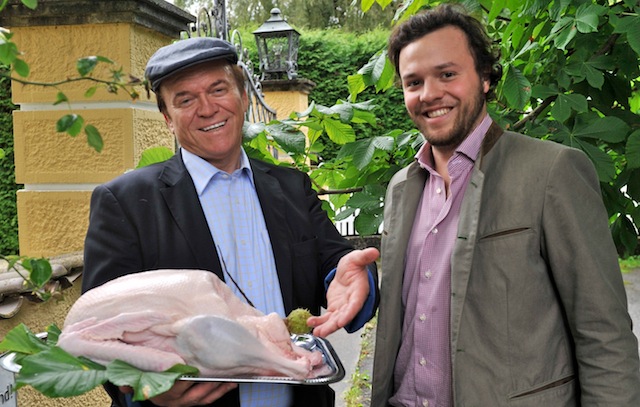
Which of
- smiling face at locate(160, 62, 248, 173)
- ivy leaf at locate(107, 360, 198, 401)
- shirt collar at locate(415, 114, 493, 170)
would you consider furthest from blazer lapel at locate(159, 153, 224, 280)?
shirt collar at locate(415, 114, 493, 170)

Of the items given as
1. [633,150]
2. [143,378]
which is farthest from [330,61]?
[143,378]

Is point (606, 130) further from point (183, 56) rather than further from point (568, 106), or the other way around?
point (183, 56)

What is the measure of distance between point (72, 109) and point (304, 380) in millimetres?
2735

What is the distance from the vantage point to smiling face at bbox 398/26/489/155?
2305 mm

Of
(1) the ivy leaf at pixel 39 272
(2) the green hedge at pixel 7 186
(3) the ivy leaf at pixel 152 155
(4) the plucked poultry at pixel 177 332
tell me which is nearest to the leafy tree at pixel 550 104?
(3) the ivy leaf at pixel 152 155

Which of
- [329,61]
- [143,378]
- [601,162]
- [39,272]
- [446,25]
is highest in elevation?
[329,61]

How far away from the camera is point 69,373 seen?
1498mm

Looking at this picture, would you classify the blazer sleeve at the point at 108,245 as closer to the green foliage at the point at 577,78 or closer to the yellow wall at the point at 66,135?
the green foliage at the point at 577,78

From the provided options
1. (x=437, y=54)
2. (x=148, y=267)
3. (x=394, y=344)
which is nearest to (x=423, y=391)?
(x=394, y=344)

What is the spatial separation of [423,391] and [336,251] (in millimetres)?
541

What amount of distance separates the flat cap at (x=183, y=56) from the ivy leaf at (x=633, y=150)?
1632 mm

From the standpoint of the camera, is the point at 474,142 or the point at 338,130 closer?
the point at 474,142

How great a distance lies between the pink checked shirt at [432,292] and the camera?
2230mm

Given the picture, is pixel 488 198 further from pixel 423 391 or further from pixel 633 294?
pixel 633 294
